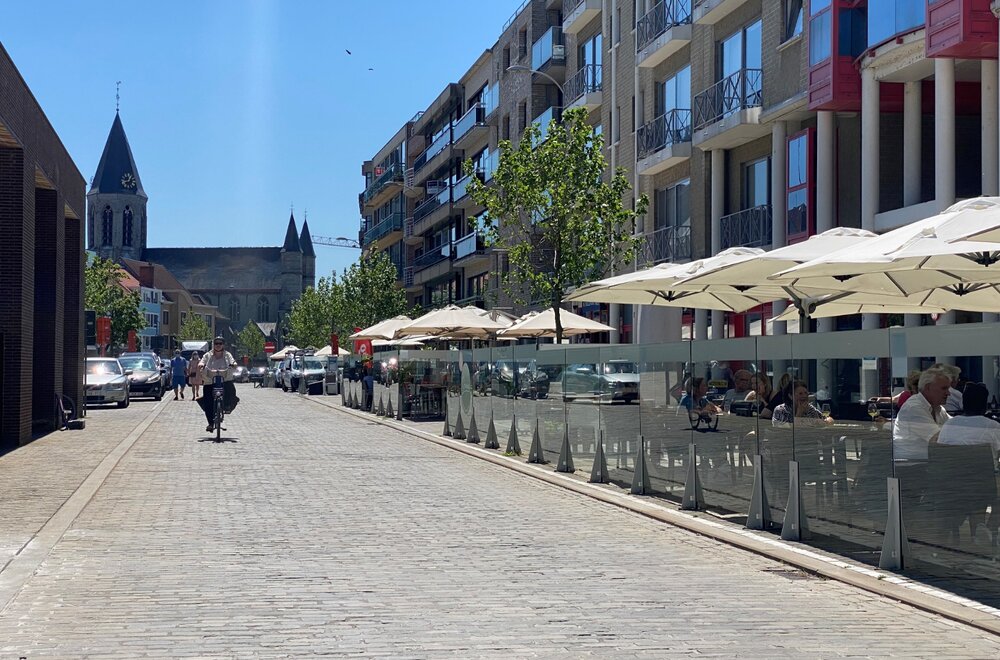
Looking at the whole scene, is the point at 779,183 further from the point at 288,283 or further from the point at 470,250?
the point at 288,283

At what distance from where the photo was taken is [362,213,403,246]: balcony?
8331 centimetres

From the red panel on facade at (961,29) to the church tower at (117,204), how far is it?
13586cm

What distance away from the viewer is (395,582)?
8.27 metres

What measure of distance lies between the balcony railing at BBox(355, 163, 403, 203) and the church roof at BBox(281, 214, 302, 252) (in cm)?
9856

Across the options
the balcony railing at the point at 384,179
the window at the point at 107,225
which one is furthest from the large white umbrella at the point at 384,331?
the window at the point at 107,225

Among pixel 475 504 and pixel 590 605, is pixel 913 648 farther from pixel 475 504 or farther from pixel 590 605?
pixel 475 504

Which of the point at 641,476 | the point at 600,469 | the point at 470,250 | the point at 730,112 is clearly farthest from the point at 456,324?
A: the point at 470,250

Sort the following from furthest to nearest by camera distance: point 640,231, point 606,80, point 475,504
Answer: point 606,80
point 640,231
point 475,504

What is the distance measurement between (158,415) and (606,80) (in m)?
16.8

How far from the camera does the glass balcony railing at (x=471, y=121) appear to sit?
60.6 metres

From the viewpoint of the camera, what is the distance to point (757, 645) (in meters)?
6.45

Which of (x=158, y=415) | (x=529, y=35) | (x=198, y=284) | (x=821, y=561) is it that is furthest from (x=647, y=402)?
(x=198, y=284)

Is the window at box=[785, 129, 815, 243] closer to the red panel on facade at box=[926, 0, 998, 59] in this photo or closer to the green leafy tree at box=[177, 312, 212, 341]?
the red panel on facade at box=[926, 0, 998, 59]

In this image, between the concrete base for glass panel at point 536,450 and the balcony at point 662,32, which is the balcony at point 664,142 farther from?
the concrete base for glass panel at point 536,450
